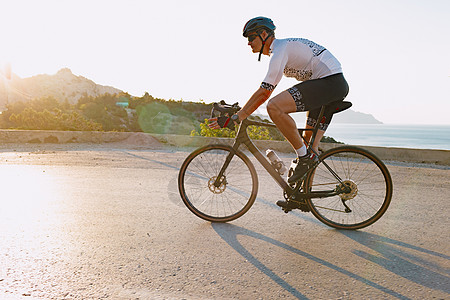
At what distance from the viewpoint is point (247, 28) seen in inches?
156

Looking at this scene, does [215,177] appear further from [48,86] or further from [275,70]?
[48,86]

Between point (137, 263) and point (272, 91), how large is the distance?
1956 millimetres

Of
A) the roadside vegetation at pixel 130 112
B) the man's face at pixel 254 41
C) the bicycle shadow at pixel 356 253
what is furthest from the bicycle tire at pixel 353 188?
the roadside vegetation at pixel 130 112

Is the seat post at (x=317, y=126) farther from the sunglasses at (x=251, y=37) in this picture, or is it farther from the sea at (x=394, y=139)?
the sea at (x=394, y=139)

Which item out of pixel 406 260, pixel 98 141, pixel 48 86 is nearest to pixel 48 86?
pixel 48 86

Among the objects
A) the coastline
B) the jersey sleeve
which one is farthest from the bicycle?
the coastline

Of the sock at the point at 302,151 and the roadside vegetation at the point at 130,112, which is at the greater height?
the roadside vegetation at the point at 130,112

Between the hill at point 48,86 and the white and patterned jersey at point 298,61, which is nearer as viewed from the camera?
the white and patterned jersey at point 298,61

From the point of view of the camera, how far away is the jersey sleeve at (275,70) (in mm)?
3748

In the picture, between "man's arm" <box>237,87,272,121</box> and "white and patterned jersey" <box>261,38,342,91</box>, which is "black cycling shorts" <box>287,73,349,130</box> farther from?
"man's arm" <box>237,87,272,121</box>

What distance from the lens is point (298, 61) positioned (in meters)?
3.93

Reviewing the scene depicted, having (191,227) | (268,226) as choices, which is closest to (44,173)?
(191,227)

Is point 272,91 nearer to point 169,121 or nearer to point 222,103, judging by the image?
point 222,103

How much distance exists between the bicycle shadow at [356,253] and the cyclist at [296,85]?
785mm
